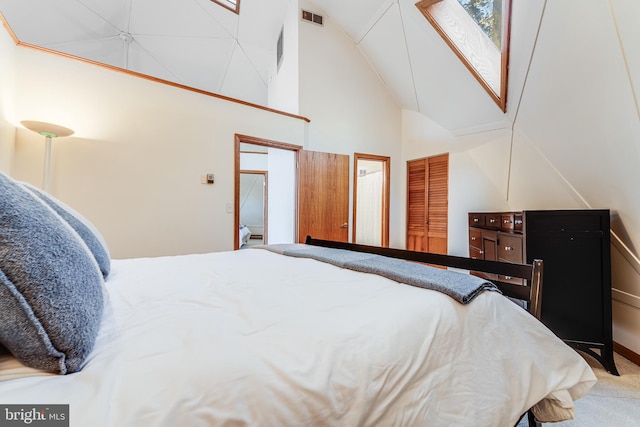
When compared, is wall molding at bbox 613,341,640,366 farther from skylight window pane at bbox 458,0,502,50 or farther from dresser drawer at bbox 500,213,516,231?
skylight window pane at bbox 458,0,502,50

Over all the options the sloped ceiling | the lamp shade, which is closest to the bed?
the lamp shade

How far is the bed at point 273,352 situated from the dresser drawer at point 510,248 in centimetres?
113

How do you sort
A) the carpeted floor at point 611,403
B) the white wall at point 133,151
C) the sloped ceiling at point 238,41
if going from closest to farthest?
the carpeted floor at point 611,403 < the white wall at point 133,151 < the sloped ceiling at point 238,41

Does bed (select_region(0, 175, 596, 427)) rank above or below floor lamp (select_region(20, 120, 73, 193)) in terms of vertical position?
below

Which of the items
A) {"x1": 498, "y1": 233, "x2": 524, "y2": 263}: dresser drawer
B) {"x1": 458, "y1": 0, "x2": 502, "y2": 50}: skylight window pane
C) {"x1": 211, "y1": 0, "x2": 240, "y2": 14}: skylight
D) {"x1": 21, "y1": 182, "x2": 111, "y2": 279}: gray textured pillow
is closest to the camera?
{"x1": 21, "y1": 182, "x2": 111, "y2": 279}: gray textured pillow

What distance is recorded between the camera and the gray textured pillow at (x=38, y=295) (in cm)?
51

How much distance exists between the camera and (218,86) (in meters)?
5.85

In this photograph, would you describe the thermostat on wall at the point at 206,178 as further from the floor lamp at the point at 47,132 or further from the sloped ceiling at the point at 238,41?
the sloped ceiling at the point at 238,41

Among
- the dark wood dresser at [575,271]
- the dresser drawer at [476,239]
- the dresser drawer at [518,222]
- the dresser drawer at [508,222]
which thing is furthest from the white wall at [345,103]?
the dark wood dresser at [575,271]

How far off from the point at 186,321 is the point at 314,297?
43 cm

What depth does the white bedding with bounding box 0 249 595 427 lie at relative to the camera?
52 cm

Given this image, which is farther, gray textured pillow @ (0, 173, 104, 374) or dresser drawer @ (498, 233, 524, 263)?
dresser drawer @ (498, 233, 524, 263)

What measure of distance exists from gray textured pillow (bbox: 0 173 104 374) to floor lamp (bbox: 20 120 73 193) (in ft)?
5.92

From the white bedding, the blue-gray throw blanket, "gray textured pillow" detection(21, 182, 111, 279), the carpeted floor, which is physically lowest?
the carpeted floor
